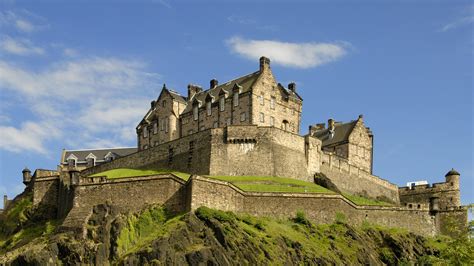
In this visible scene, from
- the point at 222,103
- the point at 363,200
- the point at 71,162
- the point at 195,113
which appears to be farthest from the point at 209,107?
the point at 71,162

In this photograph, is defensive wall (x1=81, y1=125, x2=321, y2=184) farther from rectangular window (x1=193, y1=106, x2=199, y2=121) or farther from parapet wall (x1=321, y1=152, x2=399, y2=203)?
rectangular window (x1=193, y1=106, x2=199, y2=121)

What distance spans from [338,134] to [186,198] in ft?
111

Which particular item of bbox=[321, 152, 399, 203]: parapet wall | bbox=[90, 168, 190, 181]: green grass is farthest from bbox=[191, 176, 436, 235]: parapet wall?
bbox=[90, 168, 190, 181]: green grass

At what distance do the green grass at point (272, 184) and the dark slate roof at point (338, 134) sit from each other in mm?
15688

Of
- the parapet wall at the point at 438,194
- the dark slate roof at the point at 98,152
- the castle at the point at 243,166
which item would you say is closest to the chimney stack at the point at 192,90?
the castle at the point at 243,166

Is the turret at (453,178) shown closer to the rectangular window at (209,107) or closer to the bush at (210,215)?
the rectangular window at (209,107)

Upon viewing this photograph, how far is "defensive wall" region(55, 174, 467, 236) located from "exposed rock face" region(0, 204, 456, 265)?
114 centimetres

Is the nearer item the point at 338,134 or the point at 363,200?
the point at 363,200

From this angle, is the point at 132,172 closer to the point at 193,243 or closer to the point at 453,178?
the point at 193,243

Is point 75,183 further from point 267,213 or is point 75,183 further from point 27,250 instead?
point 267,213

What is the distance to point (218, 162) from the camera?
8406cm

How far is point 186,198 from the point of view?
70.9m

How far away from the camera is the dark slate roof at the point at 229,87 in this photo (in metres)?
91.2

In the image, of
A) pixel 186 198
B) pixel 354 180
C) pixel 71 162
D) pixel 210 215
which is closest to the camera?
pixel 210 215
